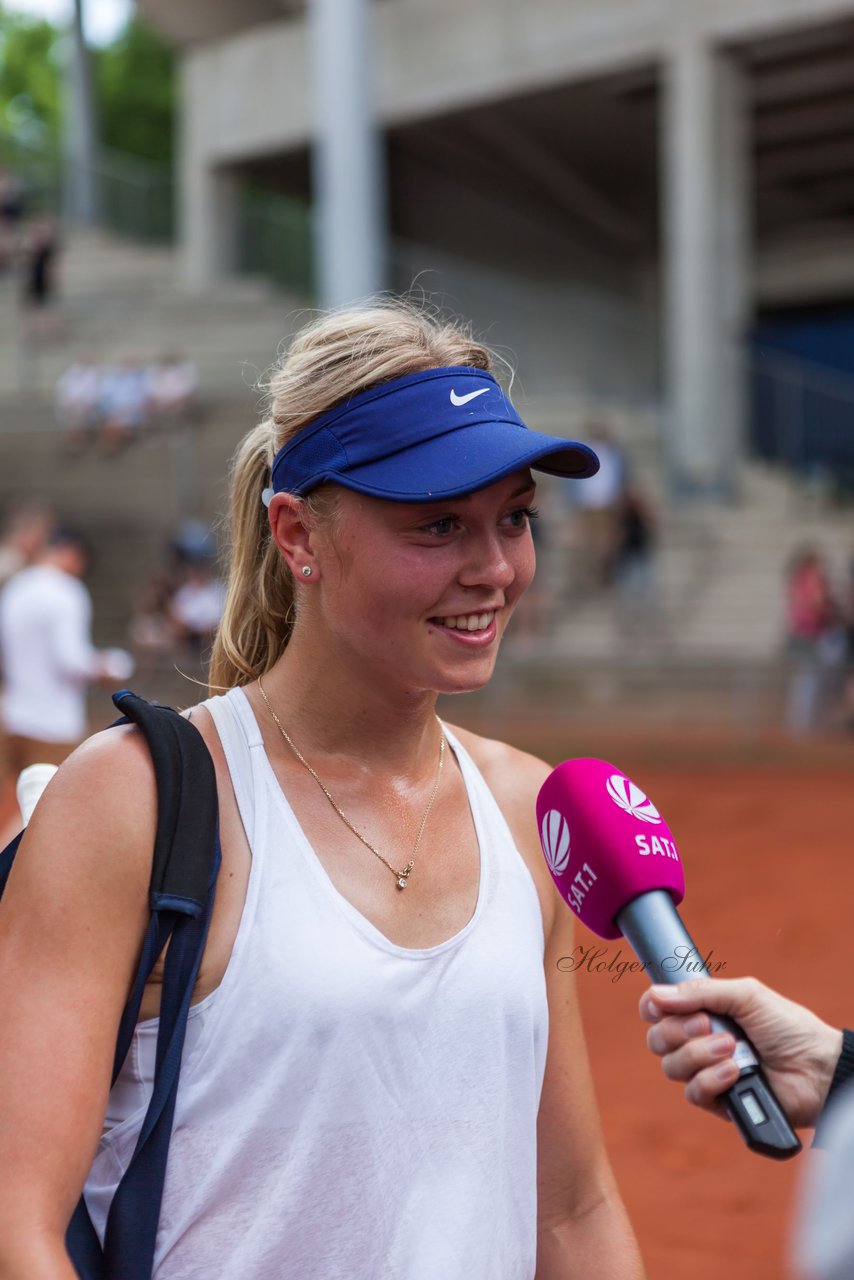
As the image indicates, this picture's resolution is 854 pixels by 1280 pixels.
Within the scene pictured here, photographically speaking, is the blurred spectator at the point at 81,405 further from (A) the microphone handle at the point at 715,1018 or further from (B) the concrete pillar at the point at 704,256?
(A) the microphone handle at the point at 715,1018

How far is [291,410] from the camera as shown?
7.00 ft

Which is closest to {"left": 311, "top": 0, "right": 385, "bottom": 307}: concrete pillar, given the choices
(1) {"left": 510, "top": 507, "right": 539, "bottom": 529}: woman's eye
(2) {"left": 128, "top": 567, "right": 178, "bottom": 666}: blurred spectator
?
(2) {"left": 128, "top": 567, "right": 178, "bottom": 666}: blurred spectator

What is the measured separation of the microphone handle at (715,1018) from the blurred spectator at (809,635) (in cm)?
1135

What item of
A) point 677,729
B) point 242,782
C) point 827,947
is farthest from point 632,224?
point 242,782

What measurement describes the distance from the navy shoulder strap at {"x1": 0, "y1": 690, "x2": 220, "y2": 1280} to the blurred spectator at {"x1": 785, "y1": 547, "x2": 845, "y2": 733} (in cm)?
1145

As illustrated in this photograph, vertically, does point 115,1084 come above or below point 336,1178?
above

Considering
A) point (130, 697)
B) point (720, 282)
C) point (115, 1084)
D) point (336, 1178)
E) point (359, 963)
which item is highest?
point (720, 282)

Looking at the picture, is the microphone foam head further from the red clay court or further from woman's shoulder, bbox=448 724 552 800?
the red clay court

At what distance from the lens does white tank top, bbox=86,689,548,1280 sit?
1.85m

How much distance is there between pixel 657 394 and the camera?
Answer: 75.3ft

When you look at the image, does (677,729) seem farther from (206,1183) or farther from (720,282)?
(206,1183)

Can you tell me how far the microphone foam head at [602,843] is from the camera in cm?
186

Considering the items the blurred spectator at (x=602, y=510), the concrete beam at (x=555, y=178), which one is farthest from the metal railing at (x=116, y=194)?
the blurred spectator at (x=602, y=510)

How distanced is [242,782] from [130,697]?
0.18m
